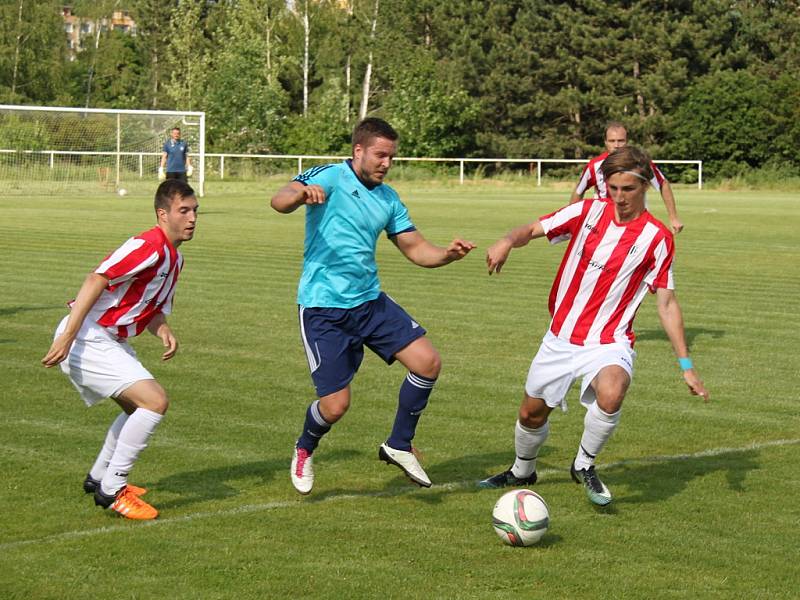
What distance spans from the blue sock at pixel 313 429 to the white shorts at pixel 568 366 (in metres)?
1.12

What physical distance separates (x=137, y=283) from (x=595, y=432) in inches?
96.8

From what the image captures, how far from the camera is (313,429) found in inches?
264

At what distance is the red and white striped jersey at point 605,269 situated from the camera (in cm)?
657

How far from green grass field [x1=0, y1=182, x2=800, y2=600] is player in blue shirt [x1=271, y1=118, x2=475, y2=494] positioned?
0.41 metres

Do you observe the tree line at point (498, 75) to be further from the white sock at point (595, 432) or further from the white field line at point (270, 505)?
the white sock at point (595, 432)

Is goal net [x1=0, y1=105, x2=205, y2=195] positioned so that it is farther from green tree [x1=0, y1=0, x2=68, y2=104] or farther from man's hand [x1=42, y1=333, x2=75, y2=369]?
green tree [x1=0, y1=0, x2=68, y2=104]

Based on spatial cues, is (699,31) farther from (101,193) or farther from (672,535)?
(672,535)

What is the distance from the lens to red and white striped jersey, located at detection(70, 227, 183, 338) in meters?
6.18

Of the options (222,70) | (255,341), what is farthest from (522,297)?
(222,70)

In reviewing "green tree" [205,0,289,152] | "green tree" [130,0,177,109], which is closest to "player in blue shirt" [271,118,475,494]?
"green tree" [205,0,289,152]

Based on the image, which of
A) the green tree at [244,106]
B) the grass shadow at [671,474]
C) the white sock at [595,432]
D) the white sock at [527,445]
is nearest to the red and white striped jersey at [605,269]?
the white sock at [595,432]

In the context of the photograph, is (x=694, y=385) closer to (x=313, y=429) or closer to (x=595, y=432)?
(x=595, y=432)

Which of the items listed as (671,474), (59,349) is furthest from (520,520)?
(59,349)

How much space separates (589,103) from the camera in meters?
66.8
